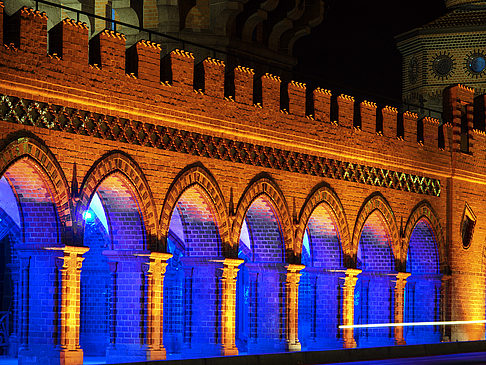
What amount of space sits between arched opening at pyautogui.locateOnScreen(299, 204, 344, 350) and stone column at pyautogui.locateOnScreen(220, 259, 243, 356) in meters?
3.45

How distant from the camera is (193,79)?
70.6 ft

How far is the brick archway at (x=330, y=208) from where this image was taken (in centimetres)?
2394

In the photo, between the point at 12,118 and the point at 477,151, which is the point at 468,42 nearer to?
the point at 477,151

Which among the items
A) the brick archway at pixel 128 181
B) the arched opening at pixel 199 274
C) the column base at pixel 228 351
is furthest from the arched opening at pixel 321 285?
the brick archway at pixel 128 181

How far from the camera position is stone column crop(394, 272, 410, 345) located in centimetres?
2695

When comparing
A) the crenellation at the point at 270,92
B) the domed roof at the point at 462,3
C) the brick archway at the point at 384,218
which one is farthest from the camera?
the domed roof at the point at 462,3

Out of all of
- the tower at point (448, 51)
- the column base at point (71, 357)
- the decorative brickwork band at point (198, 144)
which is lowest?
the column base at point (71, 357)

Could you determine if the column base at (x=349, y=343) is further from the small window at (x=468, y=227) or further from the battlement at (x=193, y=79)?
the small window at (x=468, y=227)

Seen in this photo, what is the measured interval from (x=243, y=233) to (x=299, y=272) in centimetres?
252

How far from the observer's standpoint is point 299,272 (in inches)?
938

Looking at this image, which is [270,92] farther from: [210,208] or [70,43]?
[70,43]

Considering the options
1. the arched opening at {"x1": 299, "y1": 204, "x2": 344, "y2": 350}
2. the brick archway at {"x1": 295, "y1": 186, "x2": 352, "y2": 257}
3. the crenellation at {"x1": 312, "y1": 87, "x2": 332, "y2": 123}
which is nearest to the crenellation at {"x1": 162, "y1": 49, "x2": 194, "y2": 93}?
the crenellation at {"x1": 312, "y1": 87, "x2": 332, "y2": 123}

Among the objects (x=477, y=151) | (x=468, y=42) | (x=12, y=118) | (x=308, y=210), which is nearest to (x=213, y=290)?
(x=308, y=210)

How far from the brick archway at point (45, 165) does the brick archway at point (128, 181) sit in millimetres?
301
